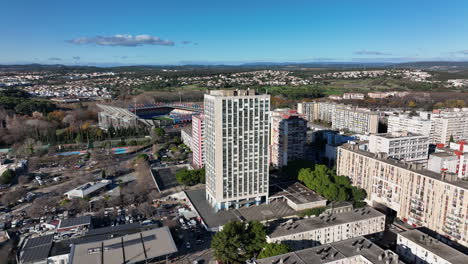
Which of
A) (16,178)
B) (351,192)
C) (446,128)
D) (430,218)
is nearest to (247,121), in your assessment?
(351,192)

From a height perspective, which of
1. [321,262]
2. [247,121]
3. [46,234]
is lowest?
[46,234]

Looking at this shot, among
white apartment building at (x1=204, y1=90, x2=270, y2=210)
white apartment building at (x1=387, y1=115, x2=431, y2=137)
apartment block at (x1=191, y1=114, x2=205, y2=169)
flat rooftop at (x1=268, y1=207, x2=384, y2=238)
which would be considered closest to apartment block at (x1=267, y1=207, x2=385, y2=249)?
flat rooftop at (x1=268, y1=207, x2=384, y2=238)

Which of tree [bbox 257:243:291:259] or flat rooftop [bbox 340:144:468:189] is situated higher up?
flat rooftop [bbox 340:144:468:189]

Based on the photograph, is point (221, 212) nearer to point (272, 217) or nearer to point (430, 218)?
point (272, 217)

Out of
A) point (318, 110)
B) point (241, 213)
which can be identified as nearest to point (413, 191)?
point (241, 213)

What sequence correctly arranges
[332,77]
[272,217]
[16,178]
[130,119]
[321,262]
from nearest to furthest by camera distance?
1. [321,262]
2. [272,217]
3. [16,178]
4. [130,119]
5. [332,77]

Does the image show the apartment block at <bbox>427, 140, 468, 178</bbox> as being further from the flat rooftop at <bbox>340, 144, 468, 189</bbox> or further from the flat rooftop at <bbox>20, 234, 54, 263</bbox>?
the flat rooftop at <bbox>20, 234, 54, 263</bbox>

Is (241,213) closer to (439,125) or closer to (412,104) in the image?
(439,125)
